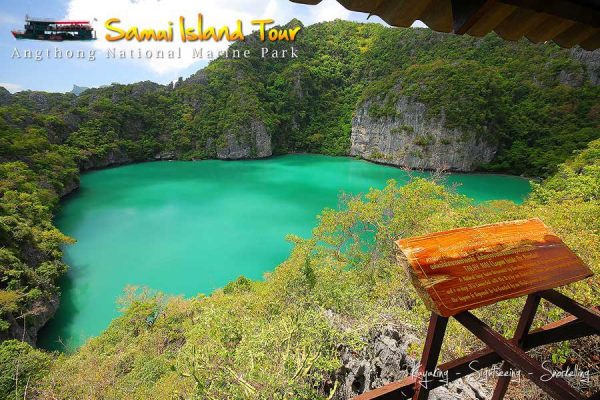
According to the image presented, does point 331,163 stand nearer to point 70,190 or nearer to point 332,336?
point 70,190

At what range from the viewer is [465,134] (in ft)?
105

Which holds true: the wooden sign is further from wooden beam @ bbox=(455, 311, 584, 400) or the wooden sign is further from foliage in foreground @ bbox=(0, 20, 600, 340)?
foliage in foreground @ bbox=(0, 20, 600, 340)

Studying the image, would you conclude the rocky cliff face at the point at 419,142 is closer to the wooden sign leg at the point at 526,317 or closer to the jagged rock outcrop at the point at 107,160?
the wooden sign leg at the point at 526,317

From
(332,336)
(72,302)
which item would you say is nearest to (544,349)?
(332,336)

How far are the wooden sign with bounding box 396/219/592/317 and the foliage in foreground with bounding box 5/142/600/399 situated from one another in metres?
2.30

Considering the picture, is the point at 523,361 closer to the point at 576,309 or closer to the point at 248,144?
the point at 576,309

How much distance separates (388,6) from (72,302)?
15685 mm

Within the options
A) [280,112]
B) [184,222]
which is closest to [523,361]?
[184,222]

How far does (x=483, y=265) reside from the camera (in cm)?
140

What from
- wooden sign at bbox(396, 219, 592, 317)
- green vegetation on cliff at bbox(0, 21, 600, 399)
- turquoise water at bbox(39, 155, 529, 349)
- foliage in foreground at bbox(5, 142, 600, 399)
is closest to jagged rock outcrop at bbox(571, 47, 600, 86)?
green vegetation on cliff at bbox(0, 21, 600, 399)

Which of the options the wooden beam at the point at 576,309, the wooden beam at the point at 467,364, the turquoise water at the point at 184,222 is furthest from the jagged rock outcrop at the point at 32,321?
the wooden beam at the point at 576,309

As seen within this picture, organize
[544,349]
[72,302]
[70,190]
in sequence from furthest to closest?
[70,190] → [72,302] → [544,349]

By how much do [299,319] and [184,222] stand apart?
1821cm

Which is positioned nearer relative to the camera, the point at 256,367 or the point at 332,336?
the point at 256,367
